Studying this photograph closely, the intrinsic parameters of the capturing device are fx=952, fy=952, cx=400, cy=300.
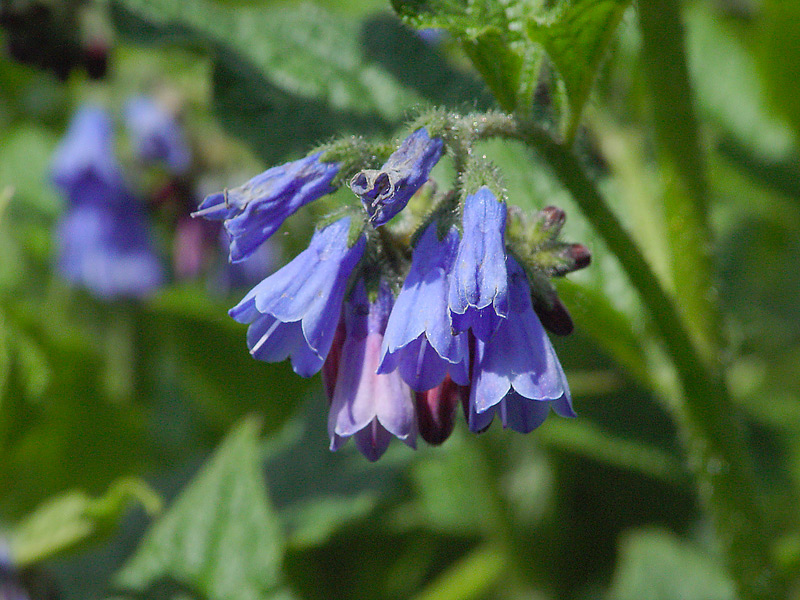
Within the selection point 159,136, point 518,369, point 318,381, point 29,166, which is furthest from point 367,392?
point 29,166

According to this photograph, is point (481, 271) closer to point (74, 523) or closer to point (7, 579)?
point (74, 523)

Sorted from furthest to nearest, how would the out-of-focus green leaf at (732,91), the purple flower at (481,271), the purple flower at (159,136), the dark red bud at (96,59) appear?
the purple flower at (159,136)
the out-of-focus green leaf at (732,91)
the dark red bud at (96,59)
the purple flower at (481,271)

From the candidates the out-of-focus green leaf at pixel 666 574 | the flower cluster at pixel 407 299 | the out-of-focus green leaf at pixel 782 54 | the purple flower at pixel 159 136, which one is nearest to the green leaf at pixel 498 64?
the flower cluster at pixel 407 299

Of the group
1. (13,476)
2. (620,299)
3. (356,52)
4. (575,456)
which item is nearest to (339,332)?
(620,299)

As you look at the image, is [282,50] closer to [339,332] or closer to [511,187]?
[511,187]

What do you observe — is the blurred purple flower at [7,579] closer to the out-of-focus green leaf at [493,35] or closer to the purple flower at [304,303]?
the purple flower at [304,303]
